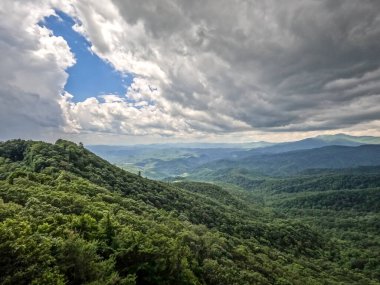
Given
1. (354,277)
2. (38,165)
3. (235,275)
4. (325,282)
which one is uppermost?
(38,165)

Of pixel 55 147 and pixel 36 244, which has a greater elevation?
pixel 55 147

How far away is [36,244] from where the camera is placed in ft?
128

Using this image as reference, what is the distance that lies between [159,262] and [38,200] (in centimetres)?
3374

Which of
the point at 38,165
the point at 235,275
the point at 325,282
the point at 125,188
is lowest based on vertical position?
the point at 325,282

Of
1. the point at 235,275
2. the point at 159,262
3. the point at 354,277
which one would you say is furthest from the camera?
the point at 354,277

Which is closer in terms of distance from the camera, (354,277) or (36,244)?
(36,244)

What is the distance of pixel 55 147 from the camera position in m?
164

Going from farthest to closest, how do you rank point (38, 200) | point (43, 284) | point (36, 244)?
1. point (38, 200)
2. point (36, 244)
3. point (43, 284)

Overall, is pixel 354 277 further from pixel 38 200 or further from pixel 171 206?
pixel 38 200

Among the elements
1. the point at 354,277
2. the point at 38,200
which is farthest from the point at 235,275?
the point at 354,277

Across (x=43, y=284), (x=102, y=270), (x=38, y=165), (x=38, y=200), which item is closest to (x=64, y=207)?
(x=38, y=200)

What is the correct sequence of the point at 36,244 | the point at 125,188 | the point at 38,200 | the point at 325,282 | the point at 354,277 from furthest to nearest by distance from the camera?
the point at 354,277 → the point at 125,188 → the point at 325,282 → the point at 38,200 → the point at 36,244

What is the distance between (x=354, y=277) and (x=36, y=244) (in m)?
192

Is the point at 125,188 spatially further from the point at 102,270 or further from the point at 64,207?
the point at 102,270
